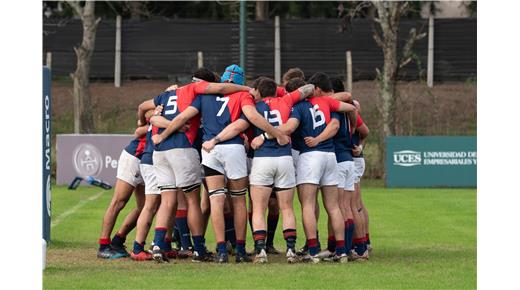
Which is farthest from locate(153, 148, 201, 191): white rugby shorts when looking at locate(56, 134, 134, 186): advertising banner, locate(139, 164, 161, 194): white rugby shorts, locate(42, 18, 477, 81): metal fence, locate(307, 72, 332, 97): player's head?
locate(42, 18, 477, 81): metal fence

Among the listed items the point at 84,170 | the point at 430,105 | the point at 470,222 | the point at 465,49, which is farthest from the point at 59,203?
the point at 465,49

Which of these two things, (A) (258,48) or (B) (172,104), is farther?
(A) (258,48)

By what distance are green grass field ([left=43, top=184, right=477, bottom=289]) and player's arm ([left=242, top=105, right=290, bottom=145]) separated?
1.37 metres

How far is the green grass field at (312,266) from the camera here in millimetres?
11609

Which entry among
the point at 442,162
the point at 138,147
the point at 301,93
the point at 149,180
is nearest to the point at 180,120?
the point at 149,180

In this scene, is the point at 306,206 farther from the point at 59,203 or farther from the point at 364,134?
the point at 59,203

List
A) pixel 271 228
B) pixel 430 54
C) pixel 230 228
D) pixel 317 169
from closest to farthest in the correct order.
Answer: pixel 317 169 → pixel 230 228 → pixel 271 228 → pixel 430 54

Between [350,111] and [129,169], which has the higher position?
[350,111]

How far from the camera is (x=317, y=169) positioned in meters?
13.5

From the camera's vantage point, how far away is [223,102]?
13438mm

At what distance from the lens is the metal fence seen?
39.8 meters

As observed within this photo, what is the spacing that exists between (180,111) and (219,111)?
18.2 inches

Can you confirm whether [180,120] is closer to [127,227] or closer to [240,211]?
[240,211]

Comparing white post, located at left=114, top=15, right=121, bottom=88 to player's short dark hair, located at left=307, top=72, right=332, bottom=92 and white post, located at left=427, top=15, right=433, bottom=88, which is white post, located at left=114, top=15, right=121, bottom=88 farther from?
player's short dark hair, located at left=307, top=72, right=332, bottom=92
